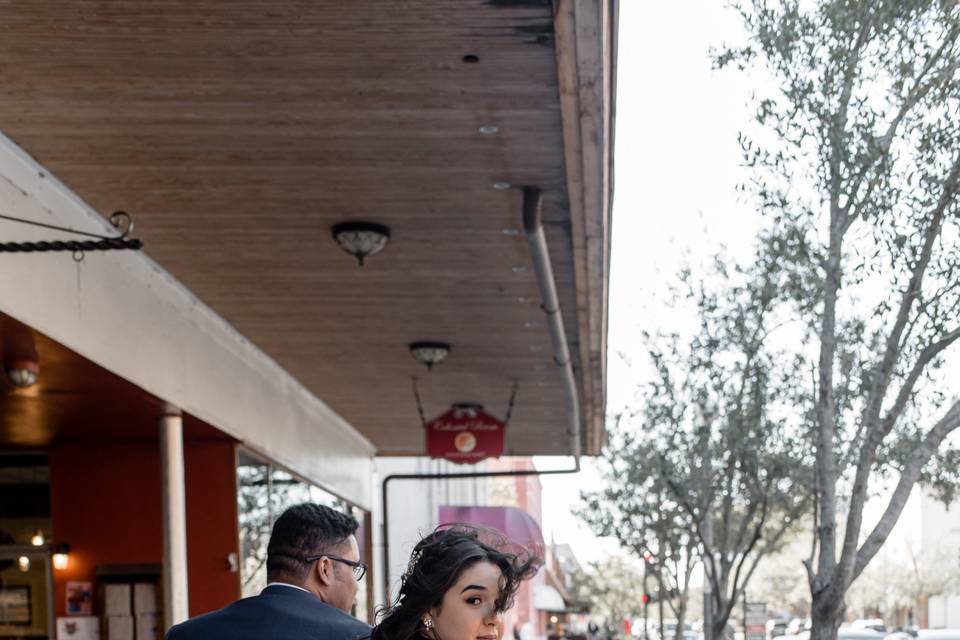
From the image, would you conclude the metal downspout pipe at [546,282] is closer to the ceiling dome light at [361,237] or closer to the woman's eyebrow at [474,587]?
the ceiling dome light at [361,237]

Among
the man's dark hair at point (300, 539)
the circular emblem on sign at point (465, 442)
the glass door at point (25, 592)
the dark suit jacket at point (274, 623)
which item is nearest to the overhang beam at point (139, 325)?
the circular emblem on sign at point (465, 442)

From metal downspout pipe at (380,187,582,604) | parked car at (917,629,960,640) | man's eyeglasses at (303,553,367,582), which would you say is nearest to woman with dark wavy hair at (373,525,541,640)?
man's eyeglasses at (303,553,367,582)

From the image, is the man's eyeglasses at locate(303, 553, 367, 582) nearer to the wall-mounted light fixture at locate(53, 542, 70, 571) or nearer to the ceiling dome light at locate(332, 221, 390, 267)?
the ceiling dome light at locate(332, 221, 390, 267)

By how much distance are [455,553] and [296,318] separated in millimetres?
10714

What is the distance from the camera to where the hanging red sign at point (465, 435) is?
1783 cm

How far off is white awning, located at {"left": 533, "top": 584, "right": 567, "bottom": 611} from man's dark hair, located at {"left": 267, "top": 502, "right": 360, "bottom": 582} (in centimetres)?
5492

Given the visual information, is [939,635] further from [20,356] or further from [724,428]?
[20,356]

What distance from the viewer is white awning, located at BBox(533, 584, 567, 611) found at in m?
58.6

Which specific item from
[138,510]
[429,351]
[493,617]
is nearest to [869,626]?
[429,351]

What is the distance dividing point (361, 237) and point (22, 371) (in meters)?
2.46

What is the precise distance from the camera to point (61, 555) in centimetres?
1391

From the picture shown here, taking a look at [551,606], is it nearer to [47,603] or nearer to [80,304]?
[47,603]

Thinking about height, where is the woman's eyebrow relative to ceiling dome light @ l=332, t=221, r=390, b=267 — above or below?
below

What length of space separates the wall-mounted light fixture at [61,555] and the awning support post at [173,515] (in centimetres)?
228
